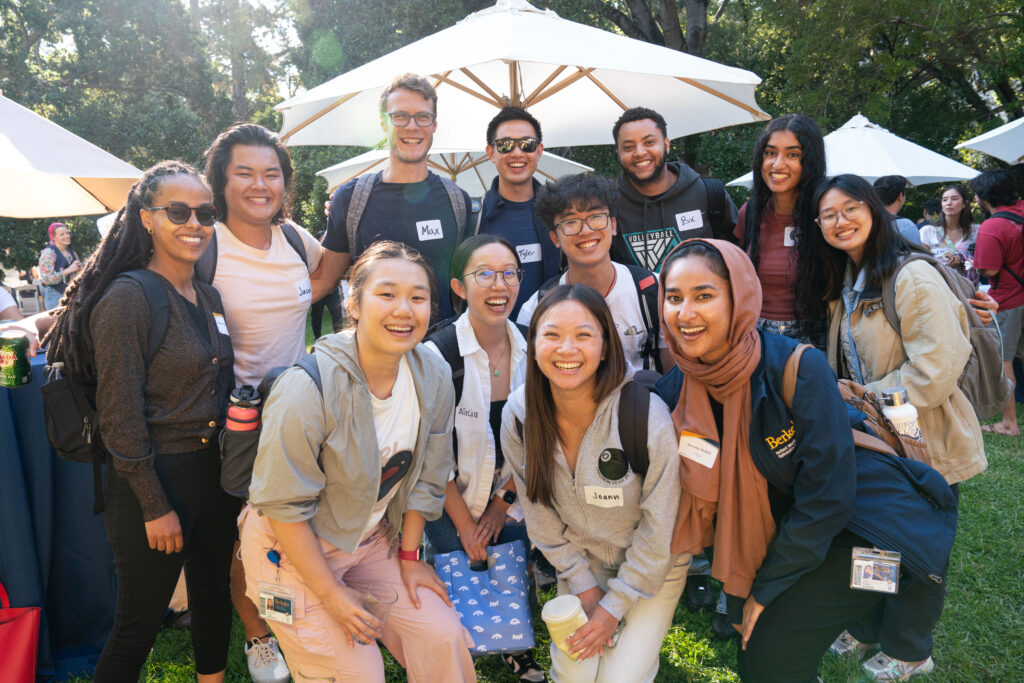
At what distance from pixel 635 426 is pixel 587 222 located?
3.86 ft

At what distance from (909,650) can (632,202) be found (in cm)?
264

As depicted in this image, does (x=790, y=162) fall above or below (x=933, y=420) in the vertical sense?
above

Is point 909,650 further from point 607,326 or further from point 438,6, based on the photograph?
point 438,6

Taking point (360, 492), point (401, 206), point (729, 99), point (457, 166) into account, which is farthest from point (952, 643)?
point (457, 166)

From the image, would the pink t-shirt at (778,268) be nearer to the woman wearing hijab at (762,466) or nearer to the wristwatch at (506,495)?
the woman wearing hijab at (762,466)

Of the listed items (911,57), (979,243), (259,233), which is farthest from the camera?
(911,57)

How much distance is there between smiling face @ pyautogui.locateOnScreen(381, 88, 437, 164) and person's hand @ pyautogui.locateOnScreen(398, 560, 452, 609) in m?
2.19

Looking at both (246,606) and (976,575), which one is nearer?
(246,606)

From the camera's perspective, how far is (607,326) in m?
2.64

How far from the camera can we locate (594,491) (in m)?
2.61

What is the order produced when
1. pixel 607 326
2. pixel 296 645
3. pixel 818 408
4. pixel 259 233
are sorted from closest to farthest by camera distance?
pixel 818 408
pixel 296 645
pixel 607 326
pixel 259 233

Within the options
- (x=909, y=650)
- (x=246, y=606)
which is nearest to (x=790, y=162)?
(x=909, y=650)

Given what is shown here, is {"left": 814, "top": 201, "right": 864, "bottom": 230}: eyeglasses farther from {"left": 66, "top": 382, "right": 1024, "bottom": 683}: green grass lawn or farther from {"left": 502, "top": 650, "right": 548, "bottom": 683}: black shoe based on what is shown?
{"left": 502, "top": 650, "right": 548, "bottom": 683}: black shoe

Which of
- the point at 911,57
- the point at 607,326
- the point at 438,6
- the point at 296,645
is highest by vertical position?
the point at 438,6
